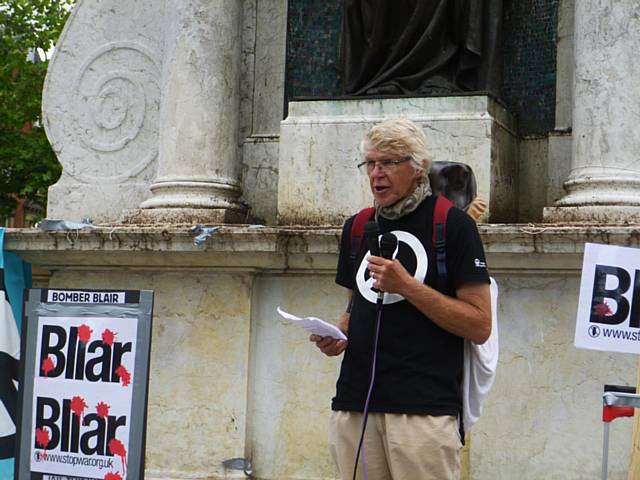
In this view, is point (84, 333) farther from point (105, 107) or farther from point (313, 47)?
point (313, 47)

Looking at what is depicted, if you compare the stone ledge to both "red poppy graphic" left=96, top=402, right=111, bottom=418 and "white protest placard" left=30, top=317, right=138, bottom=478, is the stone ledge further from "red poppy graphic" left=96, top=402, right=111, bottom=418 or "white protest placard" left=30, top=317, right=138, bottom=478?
"red poppy graphic" left=96, top=402, right=111, bottom=418


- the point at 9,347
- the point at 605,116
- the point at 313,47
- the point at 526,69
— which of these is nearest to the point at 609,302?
the point at 605,116

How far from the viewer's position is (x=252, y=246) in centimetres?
713

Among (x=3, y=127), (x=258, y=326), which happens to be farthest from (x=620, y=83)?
(x=3, y=127)

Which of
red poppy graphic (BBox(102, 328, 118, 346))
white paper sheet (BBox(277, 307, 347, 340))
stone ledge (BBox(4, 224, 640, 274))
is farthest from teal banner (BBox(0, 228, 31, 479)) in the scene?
white paper sheet (BBox(277, 307, 347, 340))

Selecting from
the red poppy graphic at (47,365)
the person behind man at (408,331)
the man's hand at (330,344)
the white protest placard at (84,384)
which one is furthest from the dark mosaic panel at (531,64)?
the man's hand at (330,344)

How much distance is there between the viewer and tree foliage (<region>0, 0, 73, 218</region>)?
18688 mm

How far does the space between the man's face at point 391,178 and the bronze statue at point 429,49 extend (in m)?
3.57

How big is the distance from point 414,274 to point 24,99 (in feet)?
53.2

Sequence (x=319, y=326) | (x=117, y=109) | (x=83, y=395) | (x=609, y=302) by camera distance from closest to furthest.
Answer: (x=319, y=326) → (x=609, y=302) → (x=83, y=395) → (x=117, y=109)

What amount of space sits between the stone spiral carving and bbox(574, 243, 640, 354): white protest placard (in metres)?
3.96

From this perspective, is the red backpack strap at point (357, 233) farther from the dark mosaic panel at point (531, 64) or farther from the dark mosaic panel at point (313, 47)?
the dark mosaic panel at point (313, 47)

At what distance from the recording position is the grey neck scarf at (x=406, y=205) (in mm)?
4309

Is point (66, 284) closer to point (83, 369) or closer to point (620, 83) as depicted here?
point (83, 369)
